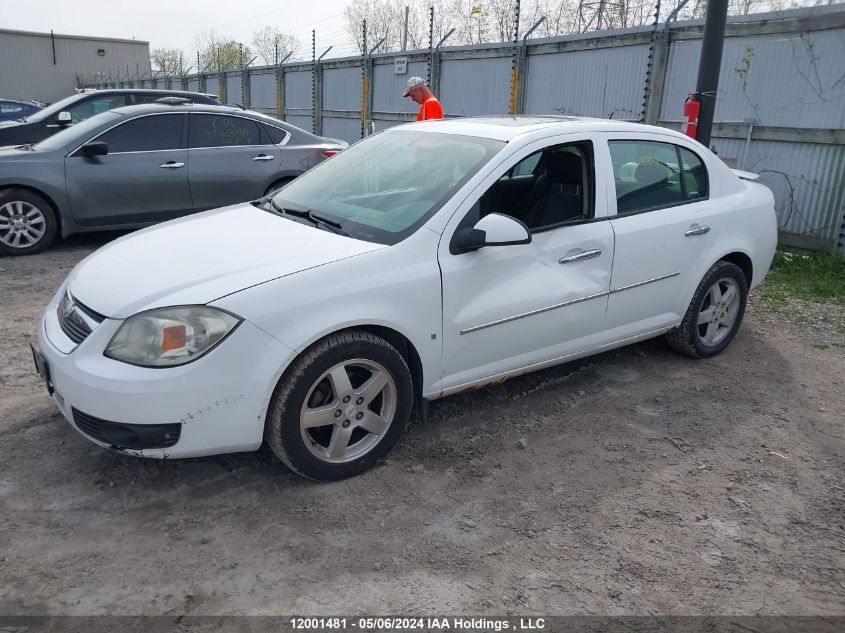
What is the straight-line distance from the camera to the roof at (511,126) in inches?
156

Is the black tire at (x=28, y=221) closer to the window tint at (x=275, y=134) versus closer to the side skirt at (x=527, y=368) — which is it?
the window tint at (x=275, y=134)

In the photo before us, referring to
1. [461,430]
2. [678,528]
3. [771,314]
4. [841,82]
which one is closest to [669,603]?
[678,528]

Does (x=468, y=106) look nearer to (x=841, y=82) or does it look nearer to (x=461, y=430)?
(x=841, y=82)

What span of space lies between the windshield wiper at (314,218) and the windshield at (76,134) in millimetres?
4345

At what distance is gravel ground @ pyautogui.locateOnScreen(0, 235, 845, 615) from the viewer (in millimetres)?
2635

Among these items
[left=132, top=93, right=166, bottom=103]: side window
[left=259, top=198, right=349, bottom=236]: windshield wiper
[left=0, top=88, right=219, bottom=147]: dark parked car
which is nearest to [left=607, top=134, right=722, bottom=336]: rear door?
[left=259, top=198, right=349, bottom=236]: windshield wiper

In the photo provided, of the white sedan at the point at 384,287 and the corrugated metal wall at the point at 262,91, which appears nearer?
Result: the white sedan at the point at 384,287

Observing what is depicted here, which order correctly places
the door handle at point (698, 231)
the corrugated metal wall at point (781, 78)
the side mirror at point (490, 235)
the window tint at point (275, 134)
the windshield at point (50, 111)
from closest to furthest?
the side mirror at point (490, 235) < the door handle at point (698, 231) < the corrugated metal wall at point (781, 78) < the window tint at point (275, 134) < the windshield at point (50, 111)

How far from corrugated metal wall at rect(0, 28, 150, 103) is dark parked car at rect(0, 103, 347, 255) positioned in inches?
1544

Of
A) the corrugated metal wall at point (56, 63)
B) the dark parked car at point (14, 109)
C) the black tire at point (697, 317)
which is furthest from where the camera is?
the corrugated metal wall at point (56, 63)

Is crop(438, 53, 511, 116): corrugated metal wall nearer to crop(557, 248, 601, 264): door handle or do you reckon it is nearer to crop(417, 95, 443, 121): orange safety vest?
crop(417, 95, 443, 121): orange safety vest

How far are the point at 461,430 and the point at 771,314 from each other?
3.72 meters

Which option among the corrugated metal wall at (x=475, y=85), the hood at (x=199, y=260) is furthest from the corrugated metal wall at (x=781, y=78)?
the hood at (x=199, y=260)

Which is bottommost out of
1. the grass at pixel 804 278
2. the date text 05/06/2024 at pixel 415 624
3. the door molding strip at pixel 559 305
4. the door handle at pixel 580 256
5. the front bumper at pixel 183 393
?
the date text 05/06/2024 at pixel 415 624
